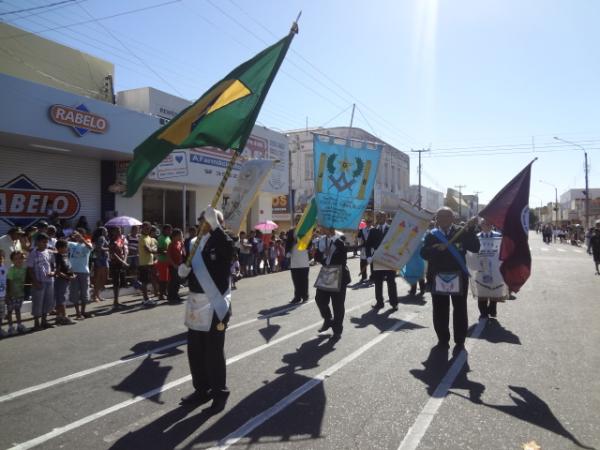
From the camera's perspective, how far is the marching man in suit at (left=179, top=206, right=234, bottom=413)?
4250 mm

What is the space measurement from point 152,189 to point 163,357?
14.1m

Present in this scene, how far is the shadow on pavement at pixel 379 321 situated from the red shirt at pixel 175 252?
430 cm

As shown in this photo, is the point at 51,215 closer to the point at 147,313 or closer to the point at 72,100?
the point at 72,100

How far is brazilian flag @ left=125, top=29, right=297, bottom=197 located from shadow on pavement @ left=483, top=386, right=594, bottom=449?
12.2 feet

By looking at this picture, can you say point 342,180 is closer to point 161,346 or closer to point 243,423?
point 161,346

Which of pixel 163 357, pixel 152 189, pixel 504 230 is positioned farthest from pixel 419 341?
pixel 152 189

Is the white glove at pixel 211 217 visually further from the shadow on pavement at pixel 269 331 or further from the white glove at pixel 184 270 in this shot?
the shadow on pavement at pixel 269 331

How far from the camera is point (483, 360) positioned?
5.68 m

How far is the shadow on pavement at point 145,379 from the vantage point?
475cm

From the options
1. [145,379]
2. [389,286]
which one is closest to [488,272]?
[389,286]

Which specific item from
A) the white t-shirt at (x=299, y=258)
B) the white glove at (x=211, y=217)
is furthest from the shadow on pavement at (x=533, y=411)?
the white t-shirt at (x=299, y=258)

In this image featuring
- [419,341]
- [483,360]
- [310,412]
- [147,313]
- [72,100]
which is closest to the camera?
[310,412]

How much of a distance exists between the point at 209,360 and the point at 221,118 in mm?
2680

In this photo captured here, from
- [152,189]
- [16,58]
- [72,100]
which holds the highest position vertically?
[16,58]
